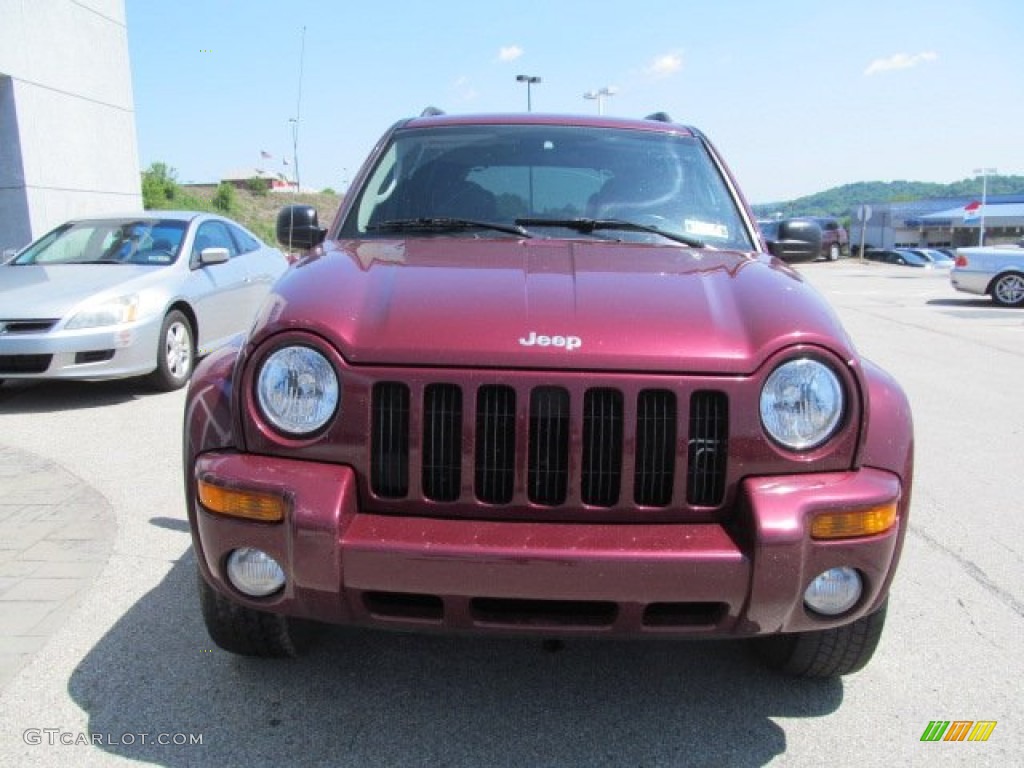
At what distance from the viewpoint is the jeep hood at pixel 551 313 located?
7.23 ft

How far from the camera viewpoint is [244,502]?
7.18ft

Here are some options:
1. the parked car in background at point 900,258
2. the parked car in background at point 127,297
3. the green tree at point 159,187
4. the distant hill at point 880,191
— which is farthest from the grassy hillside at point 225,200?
the distant hill at point 880,191

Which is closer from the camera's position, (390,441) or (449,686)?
(390,441)

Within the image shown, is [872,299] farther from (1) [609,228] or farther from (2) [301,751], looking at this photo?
(2) [301,751]

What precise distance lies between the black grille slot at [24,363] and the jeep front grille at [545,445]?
5213 mm

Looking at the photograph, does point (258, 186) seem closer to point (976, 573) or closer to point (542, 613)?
point (976, 573)

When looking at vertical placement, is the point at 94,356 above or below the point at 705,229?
below

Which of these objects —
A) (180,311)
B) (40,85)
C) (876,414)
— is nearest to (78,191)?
(40,85)

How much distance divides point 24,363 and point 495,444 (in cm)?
553

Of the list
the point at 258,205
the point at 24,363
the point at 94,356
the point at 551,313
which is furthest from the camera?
the point at 258,205

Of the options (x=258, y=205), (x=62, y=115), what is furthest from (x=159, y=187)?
(x=62, y=115)

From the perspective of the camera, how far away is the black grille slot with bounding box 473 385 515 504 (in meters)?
2.20

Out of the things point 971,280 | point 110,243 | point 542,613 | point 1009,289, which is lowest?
point 1009,289

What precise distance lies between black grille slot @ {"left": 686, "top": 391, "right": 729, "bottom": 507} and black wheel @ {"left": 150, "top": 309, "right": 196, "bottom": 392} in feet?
19.0
